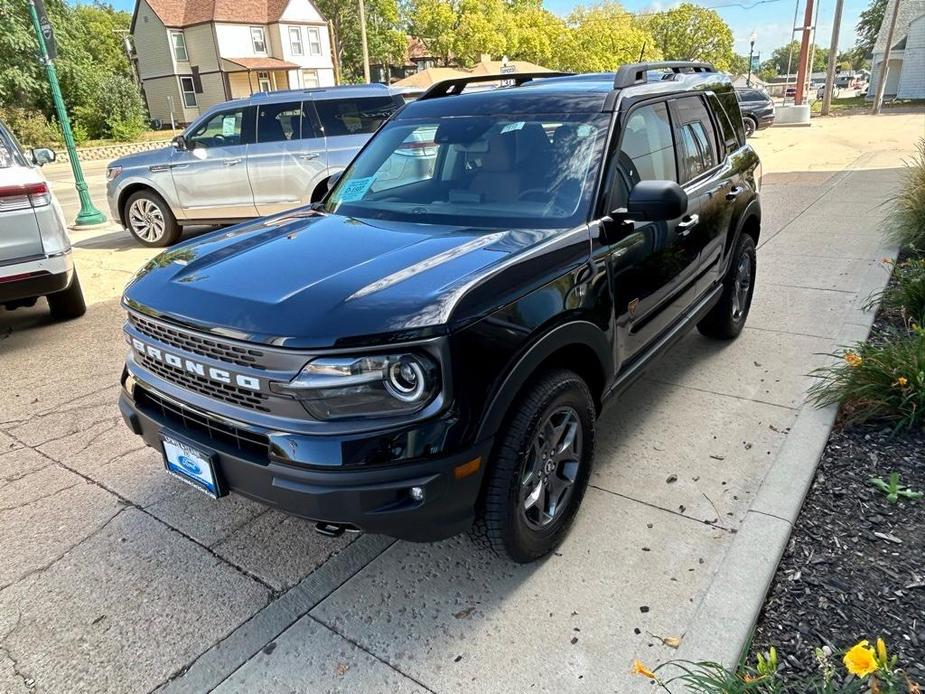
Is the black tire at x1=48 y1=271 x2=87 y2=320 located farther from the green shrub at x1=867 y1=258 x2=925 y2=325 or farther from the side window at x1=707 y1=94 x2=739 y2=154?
the green shrub at x1=867 y1=258 x2=925 y2=325

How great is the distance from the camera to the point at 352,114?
9.16 meters

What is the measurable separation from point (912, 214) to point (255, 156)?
7579 mm

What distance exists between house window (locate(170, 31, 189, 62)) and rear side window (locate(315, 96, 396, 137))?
40.5 metres

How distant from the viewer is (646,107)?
356 centimetres

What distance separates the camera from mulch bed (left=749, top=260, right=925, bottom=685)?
2.34 m

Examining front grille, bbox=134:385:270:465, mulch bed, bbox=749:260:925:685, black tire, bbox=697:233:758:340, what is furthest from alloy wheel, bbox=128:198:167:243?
mulch bed, bbox=749:260:925:685

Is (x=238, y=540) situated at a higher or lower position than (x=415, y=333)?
lower

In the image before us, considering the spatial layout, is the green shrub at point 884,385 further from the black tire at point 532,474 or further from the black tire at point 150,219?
the black tire at point 150,219

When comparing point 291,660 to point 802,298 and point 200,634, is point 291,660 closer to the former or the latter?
point 200,634

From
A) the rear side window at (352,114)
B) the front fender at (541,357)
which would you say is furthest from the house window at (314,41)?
the front fender at (541,357)

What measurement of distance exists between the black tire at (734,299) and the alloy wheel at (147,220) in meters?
7.48

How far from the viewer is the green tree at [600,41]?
57.6 m

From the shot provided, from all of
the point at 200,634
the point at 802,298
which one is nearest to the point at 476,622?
the point at 200,634

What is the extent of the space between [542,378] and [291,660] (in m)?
1.37
